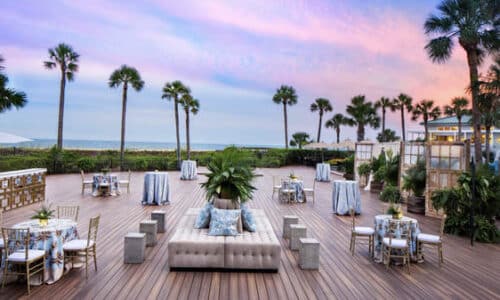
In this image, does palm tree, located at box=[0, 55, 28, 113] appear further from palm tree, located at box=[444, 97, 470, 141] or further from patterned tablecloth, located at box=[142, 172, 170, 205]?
palm tree, located at box=[444, 97, 470, 141]

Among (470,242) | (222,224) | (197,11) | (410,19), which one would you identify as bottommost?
(470,242)

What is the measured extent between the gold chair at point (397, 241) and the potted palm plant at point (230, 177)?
7.30 feet

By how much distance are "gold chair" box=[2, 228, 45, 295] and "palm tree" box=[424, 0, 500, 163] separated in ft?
39.5

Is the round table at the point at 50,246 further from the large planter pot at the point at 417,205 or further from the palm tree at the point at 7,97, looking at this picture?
the large planter pot at the point at 417,205

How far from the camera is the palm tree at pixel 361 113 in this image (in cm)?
3047

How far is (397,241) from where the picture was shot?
504 cm

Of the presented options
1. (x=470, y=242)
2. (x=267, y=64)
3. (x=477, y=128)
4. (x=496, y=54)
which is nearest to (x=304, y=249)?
(x=470, y=242)

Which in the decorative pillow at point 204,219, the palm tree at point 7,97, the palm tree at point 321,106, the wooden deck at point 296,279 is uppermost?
the palm tree at point 321,106

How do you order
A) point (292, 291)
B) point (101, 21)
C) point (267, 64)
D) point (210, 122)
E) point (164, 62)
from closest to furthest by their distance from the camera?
point (292, 291)
point (101, 21)
point (164, 62)
point (267, 64)
point (210, 122)

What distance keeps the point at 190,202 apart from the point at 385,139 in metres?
34.3

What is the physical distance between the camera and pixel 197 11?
1526 cm

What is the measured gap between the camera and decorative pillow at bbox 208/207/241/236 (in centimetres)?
505

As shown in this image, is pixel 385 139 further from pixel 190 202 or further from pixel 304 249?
pixel 304 249

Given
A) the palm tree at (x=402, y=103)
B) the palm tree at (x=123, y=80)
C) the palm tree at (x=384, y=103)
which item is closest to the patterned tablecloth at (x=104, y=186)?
the palm tree at (x=123, y=80)
